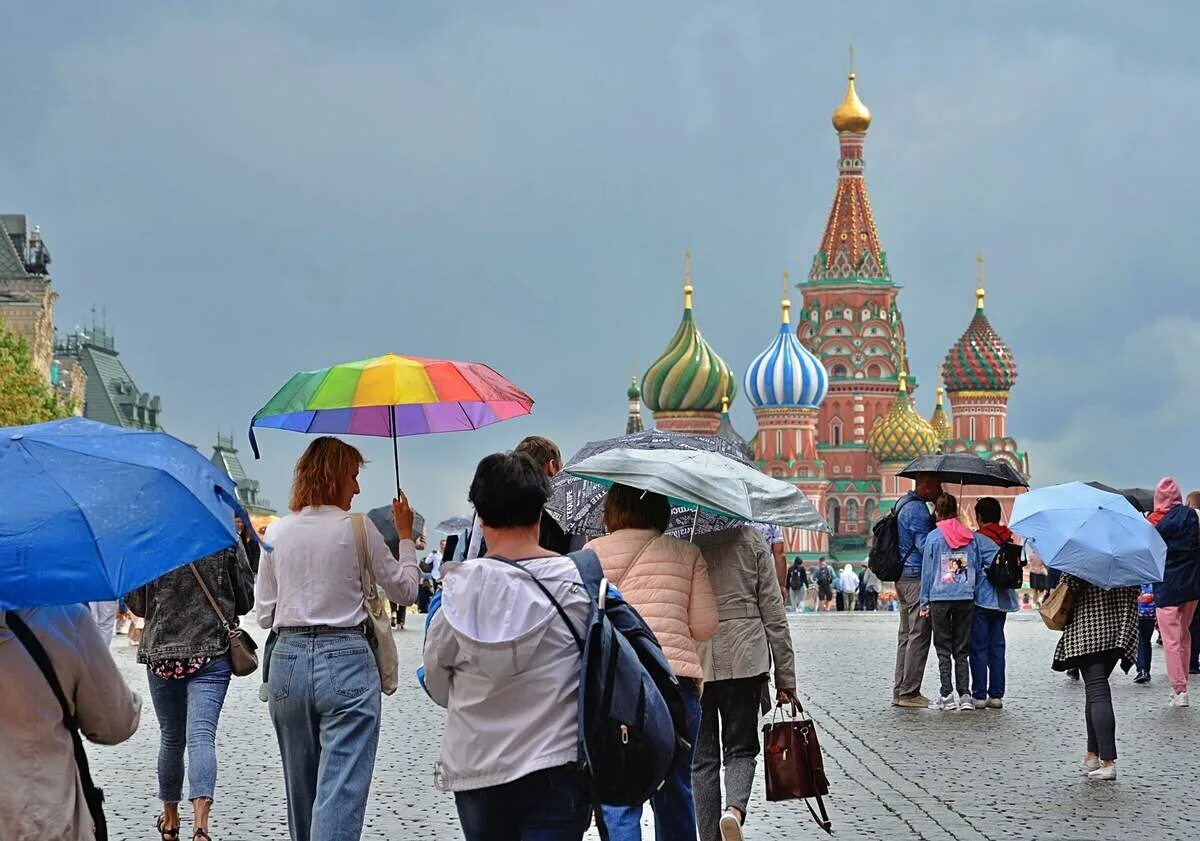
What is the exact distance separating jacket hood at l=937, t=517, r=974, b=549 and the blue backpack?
10854 mm

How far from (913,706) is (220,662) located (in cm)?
869

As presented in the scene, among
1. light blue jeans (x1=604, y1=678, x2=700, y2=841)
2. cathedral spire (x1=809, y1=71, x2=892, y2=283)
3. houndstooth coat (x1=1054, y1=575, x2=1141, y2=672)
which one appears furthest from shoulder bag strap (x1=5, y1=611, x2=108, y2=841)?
cathedral spire (x1=809, y1=71, x2=892, y2=283)

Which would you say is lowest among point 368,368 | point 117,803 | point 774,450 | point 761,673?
point 117,803

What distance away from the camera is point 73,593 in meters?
5.02

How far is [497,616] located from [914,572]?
11522 millimetres

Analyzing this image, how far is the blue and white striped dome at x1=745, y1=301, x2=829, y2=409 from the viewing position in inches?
4156

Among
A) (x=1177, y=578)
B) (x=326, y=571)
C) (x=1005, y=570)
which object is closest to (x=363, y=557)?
(x=326, y=571)

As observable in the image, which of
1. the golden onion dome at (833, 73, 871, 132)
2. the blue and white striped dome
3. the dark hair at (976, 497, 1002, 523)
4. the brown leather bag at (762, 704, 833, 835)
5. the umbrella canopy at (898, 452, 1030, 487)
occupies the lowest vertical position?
the brown leather bag at (762, 704, 833, 835)

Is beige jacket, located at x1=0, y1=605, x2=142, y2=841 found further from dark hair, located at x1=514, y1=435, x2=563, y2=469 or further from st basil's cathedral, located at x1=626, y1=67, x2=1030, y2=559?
st basil's cathedral, located at x1=626, y1=67, x2=1030, y2=559

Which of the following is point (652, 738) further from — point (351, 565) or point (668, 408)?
point (668, 408)

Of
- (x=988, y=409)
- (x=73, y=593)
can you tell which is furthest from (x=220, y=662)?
(x=988, y=409)

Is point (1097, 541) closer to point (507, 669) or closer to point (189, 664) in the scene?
point (189, 664)

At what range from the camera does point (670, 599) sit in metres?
7.70

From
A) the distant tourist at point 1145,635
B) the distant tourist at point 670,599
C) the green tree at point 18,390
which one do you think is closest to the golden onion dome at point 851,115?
the green tree at point 18,390
